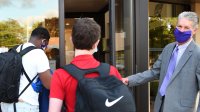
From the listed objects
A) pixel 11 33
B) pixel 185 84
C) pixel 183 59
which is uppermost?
pixel 11 33

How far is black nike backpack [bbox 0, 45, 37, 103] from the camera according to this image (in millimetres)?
3041

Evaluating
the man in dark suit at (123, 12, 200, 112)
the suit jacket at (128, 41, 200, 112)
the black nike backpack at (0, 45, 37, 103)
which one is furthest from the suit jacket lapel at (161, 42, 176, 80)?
the black nike backpack at (0, 45, 37, 103)

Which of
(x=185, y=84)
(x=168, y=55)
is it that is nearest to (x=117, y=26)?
(x=168, y=55)

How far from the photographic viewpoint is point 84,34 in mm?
2031

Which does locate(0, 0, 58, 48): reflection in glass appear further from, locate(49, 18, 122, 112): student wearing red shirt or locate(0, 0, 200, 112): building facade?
locate(49, 18, 122, 112): student wearing red shirt

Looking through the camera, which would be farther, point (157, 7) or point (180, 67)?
point (157, 7)

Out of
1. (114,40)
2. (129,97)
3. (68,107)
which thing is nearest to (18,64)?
(68,107)

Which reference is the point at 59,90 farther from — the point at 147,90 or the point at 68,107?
the point at 147,90

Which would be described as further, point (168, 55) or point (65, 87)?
point (168, 55)

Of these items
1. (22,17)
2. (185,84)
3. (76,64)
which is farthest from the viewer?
(22,17)

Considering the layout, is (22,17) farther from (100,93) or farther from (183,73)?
(100,93)

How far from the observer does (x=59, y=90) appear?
2008mm

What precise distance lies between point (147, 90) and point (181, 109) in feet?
5.31

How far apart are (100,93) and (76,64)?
0.75ft
